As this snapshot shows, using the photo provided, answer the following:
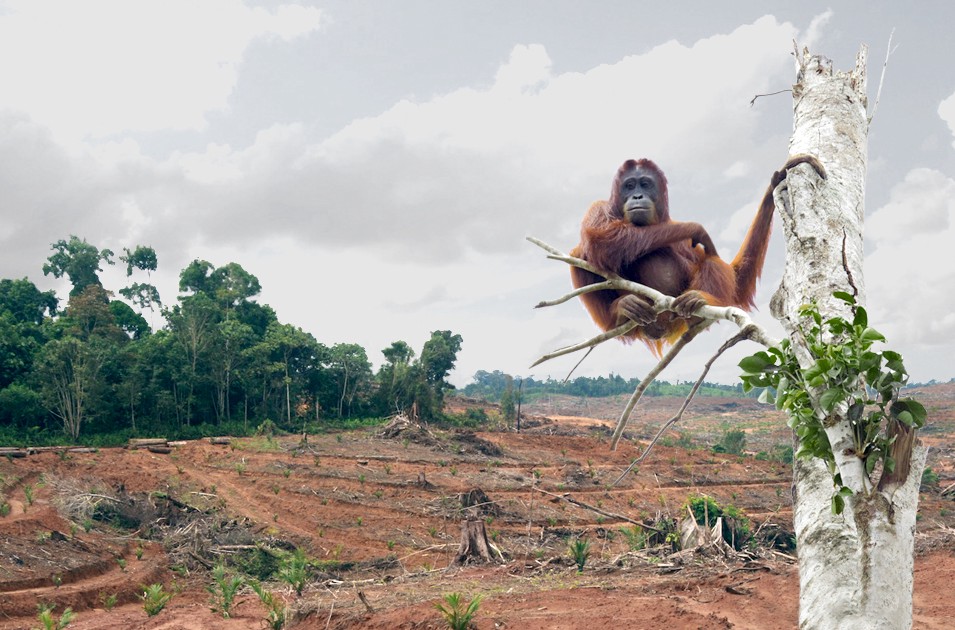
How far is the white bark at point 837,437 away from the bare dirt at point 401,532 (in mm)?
2742

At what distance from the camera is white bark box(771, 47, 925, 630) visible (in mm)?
1641

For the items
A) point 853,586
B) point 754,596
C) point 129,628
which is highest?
point 853,586

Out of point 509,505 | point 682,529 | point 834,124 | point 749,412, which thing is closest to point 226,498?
point 509,505

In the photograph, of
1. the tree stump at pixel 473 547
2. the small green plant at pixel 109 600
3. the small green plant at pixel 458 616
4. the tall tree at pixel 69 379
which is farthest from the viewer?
the tall tree at pixel 69 379

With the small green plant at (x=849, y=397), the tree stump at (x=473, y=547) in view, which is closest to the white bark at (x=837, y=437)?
the small green plant at (x=849, y=397)

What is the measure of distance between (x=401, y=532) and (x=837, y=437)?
13.8 metres

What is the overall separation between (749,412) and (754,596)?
63.6 metres

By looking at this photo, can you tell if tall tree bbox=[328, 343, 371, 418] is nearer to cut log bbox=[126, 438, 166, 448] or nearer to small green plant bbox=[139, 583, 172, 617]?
cut log bbox=[126, 438, 166, 448]

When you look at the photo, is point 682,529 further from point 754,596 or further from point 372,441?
point 372,441

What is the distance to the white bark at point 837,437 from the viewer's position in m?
1.64

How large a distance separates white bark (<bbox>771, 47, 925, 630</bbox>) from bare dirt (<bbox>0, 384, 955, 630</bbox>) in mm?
2742

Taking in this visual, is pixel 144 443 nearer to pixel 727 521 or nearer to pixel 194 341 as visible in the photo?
pixel 194 341

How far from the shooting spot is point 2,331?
2759 cm

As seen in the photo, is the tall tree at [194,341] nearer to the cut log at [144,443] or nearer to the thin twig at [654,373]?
→ the cut log at [144,443]
